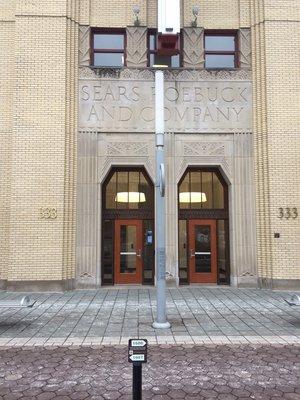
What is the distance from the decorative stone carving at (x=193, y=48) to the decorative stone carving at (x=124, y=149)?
344cm

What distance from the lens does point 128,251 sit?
1459 centimetres

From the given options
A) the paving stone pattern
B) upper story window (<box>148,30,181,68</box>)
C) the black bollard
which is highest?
upper story window (<box>148,30,181,68</box>)

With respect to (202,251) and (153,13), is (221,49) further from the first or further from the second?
(202,251)

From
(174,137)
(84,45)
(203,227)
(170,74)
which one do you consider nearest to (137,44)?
(170,74)

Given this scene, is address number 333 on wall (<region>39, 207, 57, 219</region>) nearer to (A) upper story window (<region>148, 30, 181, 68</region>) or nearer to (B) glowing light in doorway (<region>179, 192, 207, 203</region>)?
(B) glowing light in doorway (<region>179, 192, 207, 203</region>)

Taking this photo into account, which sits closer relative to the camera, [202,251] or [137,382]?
[137,382]

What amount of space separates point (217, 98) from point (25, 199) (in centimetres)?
743

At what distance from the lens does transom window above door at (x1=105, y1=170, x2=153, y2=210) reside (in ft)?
48.5

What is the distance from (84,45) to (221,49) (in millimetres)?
4989

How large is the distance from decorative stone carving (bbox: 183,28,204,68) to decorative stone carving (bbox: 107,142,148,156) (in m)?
3.44

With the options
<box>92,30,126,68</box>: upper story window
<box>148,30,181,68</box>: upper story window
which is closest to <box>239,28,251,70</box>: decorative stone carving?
<box>148,30,181,68</box>: upper story window

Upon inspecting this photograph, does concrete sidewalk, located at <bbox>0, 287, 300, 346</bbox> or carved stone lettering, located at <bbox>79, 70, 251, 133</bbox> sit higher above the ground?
carved stone lettering, located at <bbox>79, 70, 251, 133</bbox>

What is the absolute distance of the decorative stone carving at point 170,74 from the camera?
1438 centimetres

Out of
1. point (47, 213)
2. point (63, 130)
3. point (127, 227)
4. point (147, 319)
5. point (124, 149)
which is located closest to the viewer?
point (147, 319)
